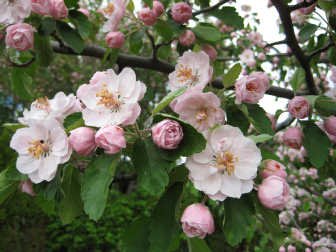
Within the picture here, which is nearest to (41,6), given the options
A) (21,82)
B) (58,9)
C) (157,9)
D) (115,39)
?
(58,9)

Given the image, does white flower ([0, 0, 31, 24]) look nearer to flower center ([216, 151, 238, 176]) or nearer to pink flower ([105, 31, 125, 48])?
pink flower ([105, 31, 125, 48])

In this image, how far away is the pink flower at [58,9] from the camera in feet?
5.09

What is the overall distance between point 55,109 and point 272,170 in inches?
25.1

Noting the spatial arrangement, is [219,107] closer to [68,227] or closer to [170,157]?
[170,157]

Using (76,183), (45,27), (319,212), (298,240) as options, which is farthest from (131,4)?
(319,212)

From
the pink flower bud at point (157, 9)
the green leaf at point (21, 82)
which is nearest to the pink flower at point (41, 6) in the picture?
the pink flower bud at point (157, 9)

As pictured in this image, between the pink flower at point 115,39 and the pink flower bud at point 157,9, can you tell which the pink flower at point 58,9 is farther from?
the pink flower bud at point 157,9

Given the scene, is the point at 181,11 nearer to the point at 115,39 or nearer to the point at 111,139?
the point at 115,39

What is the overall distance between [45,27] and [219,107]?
0.90 meters

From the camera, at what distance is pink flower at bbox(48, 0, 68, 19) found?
1552 millimetres

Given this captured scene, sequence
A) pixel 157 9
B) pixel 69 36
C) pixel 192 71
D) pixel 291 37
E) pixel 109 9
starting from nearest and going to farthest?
pixel 192 71
pixel 69 36
pixel 157 9
pixel 109 9
pixel 291 37

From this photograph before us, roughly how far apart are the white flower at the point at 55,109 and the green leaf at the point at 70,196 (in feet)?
0.53

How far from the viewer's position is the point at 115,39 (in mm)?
1795

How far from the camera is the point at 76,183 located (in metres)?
1.09
